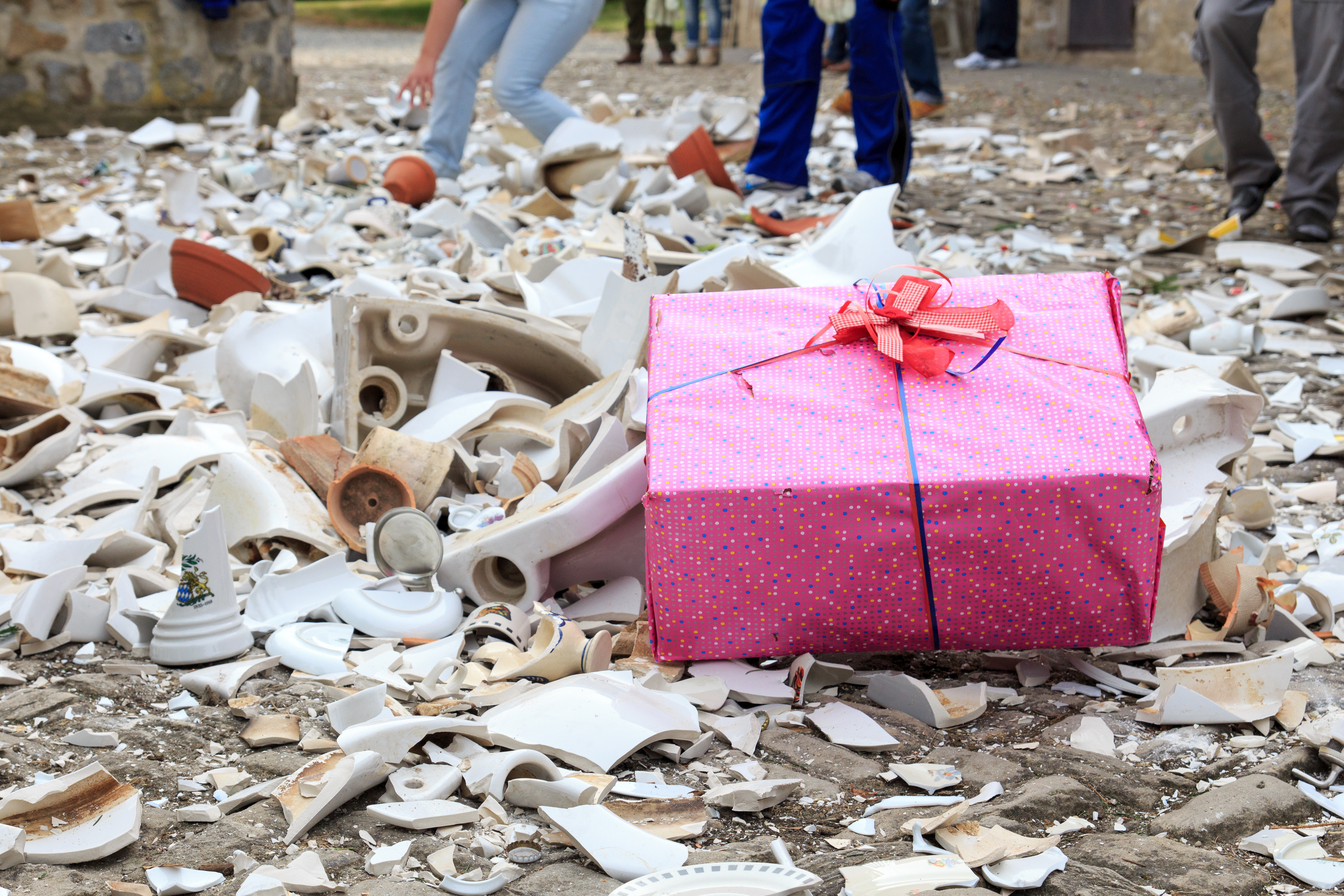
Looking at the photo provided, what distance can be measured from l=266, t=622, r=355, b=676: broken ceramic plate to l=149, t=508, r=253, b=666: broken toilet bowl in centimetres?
7

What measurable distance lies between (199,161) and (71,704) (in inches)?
224

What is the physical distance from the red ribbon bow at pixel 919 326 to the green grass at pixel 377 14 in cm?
1700

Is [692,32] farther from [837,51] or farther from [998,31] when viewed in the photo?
[998,31]

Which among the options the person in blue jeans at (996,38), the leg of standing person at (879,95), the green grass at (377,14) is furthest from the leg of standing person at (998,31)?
the green grass at (377,14)

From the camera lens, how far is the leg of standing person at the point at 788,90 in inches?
208

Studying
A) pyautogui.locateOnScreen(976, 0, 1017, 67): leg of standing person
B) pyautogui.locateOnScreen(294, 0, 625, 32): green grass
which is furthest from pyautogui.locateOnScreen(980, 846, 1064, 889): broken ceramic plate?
pyautogui.locateOnScreen(294, 0, 625, 32): green grass

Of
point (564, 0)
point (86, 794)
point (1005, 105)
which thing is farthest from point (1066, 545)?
point (1005, 105)

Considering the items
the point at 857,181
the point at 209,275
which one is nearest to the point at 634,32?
the point at 857,181

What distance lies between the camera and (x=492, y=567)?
230cm

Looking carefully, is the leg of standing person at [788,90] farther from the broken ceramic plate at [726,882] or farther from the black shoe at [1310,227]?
the broken ceramic plate at [726,882]

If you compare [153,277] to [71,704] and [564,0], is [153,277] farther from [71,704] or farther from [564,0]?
[71,704]

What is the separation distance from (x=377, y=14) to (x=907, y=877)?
75.3ft

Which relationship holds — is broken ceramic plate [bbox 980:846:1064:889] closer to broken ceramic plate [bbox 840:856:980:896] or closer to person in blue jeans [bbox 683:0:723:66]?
broken ceramic plate [bbox 840:856:980:896]

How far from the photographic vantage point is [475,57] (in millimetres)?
5328
